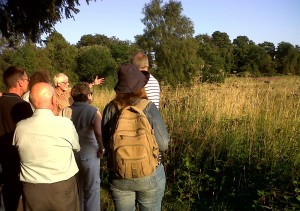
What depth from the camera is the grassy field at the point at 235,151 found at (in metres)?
4.50

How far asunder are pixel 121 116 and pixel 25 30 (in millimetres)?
8985

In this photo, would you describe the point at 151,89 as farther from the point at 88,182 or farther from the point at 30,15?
the point at 30,15

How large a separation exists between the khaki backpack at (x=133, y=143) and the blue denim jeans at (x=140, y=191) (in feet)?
0.45

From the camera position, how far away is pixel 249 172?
4891mm

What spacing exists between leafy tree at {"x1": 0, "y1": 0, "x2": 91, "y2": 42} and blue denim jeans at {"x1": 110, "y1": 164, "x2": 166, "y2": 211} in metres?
7.91

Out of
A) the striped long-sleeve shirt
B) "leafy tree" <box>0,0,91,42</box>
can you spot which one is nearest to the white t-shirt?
the striped long-sleeve shirt

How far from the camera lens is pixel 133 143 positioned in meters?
2.82

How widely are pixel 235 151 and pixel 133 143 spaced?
115 inches

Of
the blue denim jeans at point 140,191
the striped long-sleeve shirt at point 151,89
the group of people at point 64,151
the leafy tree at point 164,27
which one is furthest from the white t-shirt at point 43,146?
the leafy tree at point 164,27

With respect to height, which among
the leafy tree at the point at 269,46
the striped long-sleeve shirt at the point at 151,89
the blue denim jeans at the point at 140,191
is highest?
the leafy tree at the point at 269,46

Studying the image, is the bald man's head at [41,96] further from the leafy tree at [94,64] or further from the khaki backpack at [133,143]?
the leafy tree at [94,64]

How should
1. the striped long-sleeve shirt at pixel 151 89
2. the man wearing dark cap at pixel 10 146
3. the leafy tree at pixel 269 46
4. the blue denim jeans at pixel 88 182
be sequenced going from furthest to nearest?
the leafy tree at pixel 269 46 → the striped long-sleeve shirt at pixel 151 89 → the blue denim jeans at pixel 88 182 → the man wearing dark cap at pixel 10 146

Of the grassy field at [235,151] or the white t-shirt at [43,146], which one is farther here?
the grassy field at [235,151]

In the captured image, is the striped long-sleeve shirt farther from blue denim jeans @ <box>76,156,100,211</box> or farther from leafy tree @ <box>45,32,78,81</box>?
leafy tree @ <box>45,32,78,81</box>
